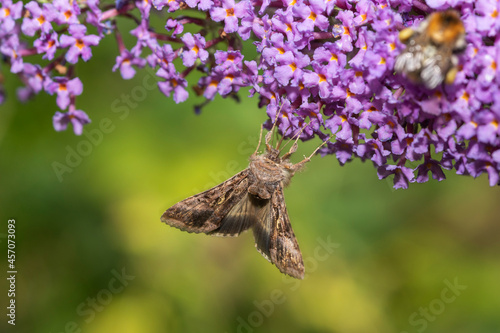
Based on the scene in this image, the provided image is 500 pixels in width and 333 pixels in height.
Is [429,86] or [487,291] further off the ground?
[429,86]

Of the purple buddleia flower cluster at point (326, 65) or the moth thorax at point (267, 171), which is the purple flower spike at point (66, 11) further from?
the moth thorax at point (267, 171)

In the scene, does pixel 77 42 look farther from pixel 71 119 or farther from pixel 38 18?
pixel 71 119

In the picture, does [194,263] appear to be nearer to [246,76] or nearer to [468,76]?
[246,76]

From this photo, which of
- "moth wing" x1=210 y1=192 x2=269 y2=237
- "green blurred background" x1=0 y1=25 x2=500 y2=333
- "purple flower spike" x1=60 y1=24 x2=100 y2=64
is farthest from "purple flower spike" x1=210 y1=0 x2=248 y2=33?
"green blurred background" x1=0 y1=25 x2=500 y2=333

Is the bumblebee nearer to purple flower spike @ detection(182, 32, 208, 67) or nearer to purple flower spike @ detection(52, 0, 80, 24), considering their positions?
purple flower spike @ detection(182, 32, 208, 67)

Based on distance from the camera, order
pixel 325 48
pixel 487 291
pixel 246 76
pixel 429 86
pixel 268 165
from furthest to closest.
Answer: pixel 487 291 → pixel 268 165 → pixel 246 76 → pixel 325 48 → pixel 429 86

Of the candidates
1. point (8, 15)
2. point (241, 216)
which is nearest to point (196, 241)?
point (241, 216)

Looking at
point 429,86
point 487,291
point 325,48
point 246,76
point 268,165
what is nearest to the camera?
point 429,86

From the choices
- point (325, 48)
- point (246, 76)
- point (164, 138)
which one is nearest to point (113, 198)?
point (164, 138)
